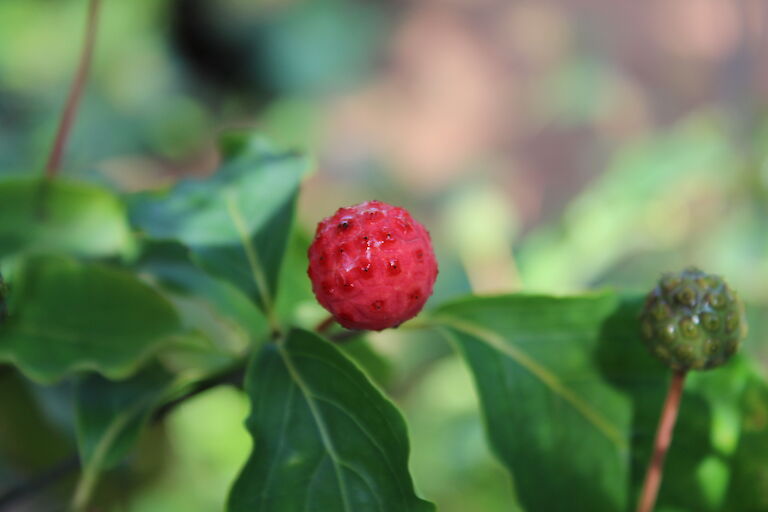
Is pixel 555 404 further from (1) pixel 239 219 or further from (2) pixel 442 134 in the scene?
(2) pixel 442 134

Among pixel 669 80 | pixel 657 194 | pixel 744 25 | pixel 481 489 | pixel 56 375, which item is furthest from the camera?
pixel 669 80

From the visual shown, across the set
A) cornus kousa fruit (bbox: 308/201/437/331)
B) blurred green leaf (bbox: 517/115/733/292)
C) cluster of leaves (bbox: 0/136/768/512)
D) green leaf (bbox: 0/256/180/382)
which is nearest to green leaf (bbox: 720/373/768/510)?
cluster of leaves (bbox: 0/136/768/512)

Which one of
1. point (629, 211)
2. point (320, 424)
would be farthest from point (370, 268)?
point (629, 211)

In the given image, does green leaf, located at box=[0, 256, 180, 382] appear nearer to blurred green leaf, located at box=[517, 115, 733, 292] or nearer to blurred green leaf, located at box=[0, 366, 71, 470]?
blurred green leaf, located at box=[0, 366, 71, 470]

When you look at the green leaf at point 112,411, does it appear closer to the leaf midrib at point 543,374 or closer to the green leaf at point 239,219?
the green leaf at point 239,219

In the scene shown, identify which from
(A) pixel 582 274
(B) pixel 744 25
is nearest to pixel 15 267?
(A) pixel 582 274

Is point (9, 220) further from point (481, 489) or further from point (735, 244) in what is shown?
point (735, 244)
